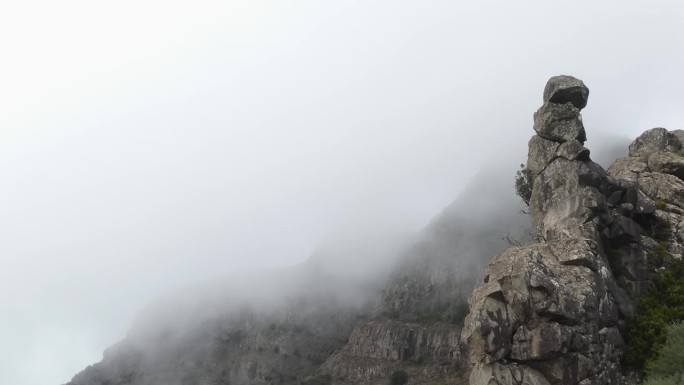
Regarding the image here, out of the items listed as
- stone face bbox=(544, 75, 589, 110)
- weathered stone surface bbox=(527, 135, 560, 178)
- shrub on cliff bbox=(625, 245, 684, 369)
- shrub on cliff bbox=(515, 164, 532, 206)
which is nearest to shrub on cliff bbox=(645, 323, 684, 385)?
shrub on cliff bbox=(625, 245, 684, 369)

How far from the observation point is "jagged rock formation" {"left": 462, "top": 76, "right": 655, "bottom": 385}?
2486 cm

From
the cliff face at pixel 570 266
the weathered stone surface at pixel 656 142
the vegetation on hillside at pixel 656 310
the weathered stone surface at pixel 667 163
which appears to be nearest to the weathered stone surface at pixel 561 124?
the cliff face at pixel 570 266

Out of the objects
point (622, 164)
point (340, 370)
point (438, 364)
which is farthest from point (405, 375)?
point (622, 164)

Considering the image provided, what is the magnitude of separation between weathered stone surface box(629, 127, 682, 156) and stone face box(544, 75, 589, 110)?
1210 cm

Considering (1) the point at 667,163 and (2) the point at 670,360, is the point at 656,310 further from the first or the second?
(1) the point at 667,163

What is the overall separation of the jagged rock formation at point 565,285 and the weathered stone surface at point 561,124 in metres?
0.14

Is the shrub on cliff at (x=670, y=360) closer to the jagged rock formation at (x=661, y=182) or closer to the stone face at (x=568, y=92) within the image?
the jagged rock formation at (x=661, y=182)

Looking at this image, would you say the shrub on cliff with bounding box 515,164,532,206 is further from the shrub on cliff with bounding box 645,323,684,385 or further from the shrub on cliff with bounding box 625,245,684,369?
the shrub on cliff with bounding box 645,323,684,385

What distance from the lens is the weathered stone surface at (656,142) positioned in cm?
4853

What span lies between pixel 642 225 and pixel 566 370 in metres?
15.3

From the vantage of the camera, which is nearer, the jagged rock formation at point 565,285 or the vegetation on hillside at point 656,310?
the jagged rock formation at point 565,285

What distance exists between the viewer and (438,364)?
154250 mm

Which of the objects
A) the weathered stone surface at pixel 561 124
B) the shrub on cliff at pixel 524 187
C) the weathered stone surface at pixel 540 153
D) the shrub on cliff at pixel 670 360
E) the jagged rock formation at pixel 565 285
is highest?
the weathered stone surface at pixel 561 124

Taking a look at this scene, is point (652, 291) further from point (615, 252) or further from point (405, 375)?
point (405, 375)
